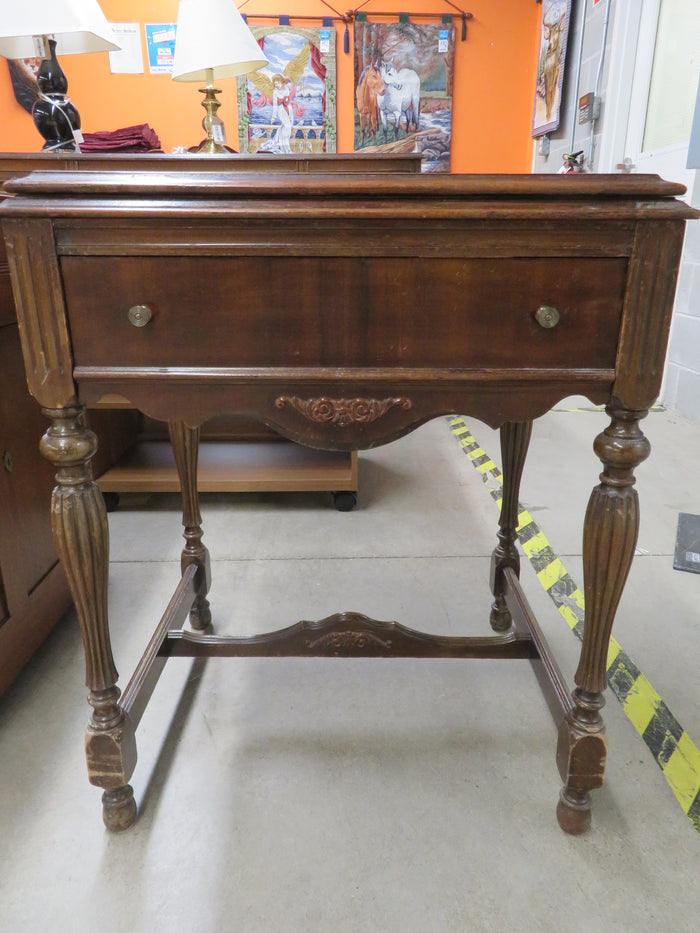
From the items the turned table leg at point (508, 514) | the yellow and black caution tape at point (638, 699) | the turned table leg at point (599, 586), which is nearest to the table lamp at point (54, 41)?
the turned table leg at point (508, 514)

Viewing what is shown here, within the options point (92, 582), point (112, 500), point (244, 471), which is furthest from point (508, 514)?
point (112, 500)

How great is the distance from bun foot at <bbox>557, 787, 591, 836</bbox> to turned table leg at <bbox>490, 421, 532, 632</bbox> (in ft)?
1.82

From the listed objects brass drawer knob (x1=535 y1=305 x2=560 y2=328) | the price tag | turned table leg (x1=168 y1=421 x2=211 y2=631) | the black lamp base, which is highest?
the price tag

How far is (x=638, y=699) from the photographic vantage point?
1.30m

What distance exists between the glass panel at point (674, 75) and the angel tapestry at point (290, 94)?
7.69 ft

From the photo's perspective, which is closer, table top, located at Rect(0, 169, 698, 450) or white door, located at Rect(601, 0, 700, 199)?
table top, located at Rect(0, 169, 698, 450)

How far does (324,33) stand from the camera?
15.0 ft

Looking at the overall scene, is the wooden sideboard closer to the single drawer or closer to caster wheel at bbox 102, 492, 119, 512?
the single drawer

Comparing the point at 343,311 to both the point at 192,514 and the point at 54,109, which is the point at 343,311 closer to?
the point at 192,514

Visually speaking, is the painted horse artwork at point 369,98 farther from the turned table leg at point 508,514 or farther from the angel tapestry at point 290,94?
the turned table leg at point 508,514

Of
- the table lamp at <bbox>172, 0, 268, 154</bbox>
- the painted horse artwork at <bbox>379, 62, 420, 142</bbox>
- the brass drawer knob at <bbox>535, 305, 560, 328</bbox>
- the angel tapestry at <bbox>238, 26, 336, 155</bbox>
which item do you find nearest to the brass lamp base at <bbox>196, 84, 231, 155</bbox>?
the table lamp at <bbox>172, 0, 268, 154</bbox>

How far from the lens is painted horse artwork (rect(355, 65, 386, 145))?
467 cm

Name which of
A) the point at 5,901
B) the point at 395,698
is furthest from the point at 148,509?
the point at 5,901

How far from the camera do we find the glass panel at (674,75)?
2.93 meters
